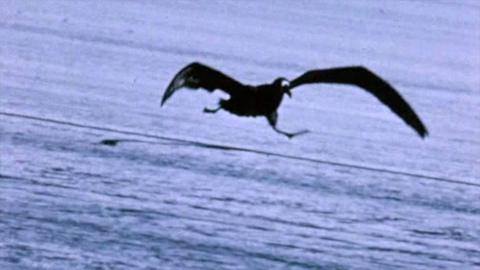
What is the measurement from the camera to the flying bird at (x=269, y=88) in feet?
4.43

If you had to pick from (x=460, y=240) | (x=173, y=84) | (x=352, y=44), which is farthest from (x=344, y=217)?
(x=352, y=44)

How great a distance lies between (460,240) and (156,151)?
47 cm

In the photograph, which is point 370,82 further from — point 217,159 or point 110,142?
point 110,142

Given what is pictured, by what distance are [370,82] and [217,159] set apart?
34 cm

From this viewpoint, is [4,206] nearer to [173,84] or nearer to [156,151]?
[173,84]

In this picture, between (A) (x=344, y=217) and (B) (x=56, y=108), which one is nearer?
(A) (x=344, y=217)

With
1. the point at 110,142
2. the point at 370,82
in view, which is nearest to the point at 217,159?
the point at 110,142

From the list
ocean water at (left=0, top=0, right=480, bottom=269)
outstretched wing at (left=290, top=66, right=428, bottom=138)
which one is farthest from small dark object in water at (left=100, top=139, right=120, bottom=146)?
outstretched wing at (left=290, top=66, right=428, bottom=138)

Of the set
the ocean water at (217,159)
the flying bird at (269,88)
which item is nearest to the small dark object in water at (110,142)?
the ocean water at (217,159)

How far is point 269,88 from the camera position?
143 cm

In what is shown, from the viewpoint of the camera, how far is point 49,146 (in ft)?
5.29

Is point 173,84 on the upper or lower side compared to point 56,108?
upper

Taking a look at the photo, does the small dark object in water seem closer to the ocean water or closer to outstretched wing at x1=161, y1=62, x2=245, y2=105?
the ocean water

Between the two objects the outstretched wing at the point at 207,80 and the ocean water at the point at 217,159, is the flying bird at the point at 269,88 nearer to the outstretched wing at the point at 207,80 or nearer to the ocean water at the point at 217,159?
the outstretched wing at the point at 207,80
